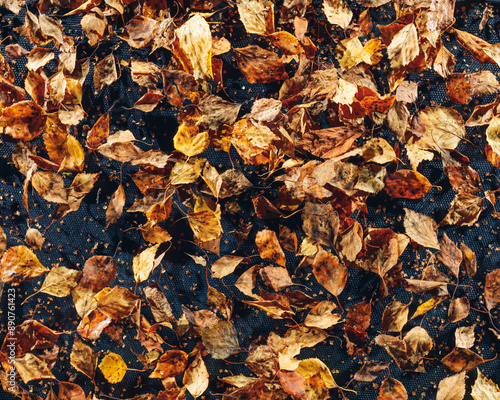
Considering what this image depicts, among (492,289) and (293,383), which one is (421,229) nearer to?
(492,289)

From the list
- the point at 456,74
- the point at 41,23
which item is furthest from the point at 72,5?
the point at 456,74

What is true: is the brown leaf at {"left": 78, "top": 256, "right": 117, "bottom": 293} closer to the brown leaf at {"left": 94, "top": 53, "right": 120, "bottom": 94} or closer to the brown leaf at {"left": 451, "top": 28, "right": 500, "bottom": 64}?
the brown leaf at {"left": 94, "top": 53, "right": 120, "bottom": 94}

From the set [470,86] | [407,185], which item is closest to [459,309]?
[407,185]

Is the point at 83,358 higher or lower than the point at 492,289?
lower

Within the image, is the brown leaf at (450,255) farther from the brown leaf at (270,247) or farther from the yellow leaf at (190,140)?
the yellow leaf at (190,140)

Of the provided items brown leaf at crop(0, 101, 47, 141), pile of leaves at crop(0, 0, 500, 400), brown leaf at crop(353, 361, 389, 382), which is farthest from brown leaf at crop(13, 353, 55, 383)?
brown leaf at crop(353, 361, 389, 382)
